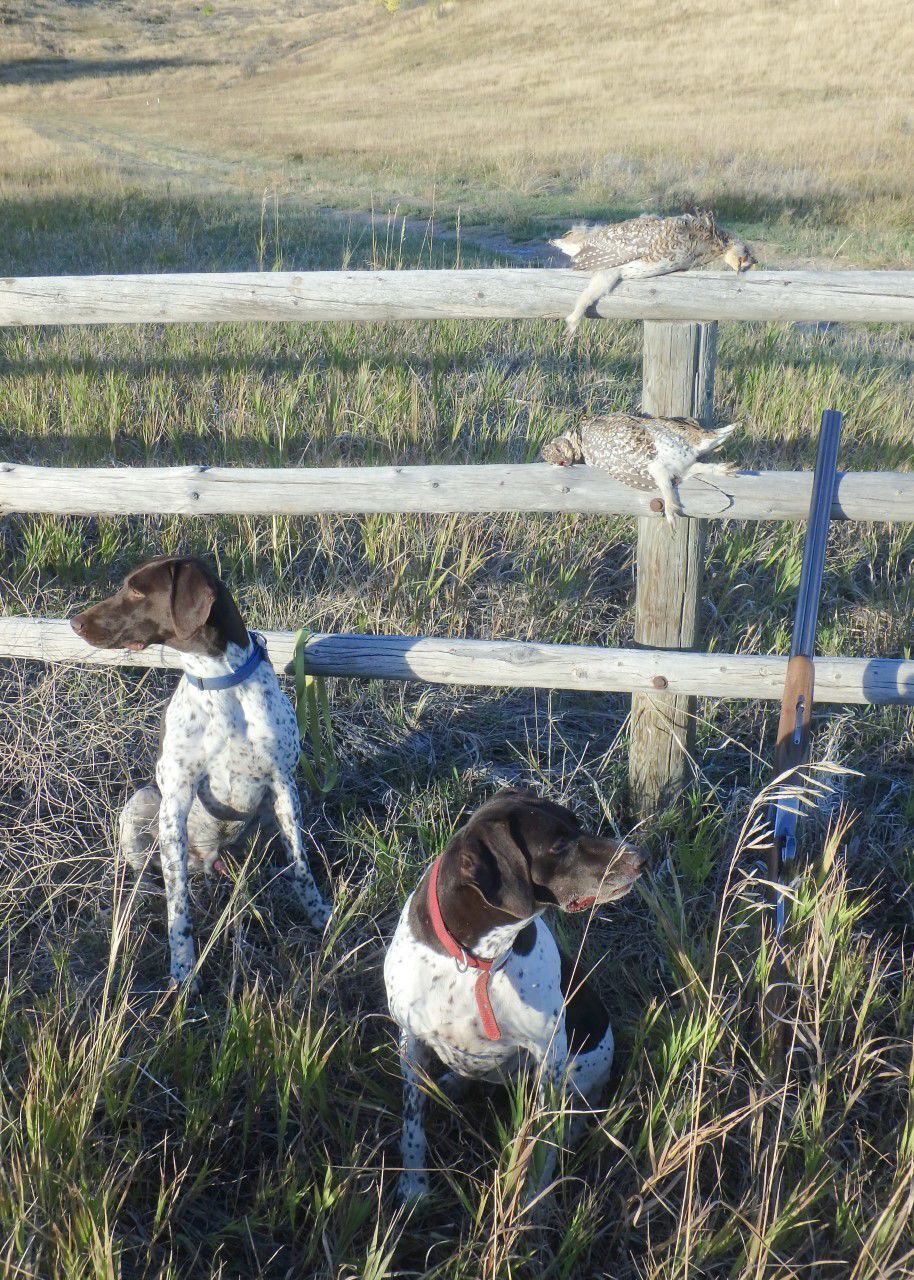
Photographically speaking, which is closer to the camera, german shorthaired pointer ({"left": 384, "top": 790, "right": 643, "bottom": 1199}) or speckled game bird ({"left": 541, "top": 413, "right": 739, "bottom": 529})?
german shorthaired pointer ({"left": 384, "top": 790, "right": 643, "bottom": 1199})

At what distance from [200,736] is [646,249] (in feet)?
5.83

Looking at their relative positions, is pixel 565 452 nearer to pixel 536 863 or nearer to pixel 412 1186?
pixel 536 863

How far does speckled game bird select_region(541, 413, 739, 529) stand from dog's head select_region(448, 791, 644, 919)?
1.20m

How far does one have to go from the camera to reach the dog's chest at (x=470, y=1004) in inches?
82.6

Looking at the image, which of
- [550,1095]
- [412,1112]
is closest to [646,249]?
[550,1095]

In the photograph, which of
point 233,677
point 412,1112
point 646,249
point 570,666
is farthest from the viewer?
point 570,666

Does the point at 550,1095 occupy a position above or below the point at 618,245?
below

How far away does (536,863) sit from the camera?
194cm

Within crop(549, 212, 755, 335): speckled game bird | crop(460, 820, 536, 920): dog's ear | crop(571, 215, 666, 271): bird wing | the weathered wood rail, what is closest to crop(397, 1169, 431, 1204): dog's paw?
crop(460, 820, 536, 920): dog's ear

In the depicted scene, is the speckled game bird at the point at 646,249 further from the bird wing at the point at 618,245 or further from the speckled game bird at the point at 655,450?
the speckled game bird at the point at 655,450

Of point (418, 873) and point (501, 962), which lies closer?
point (501, 962)

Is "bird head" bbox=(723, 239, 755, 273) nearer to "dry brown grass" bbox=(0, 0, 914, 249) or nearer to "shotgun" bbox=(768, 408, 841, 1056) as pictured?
"shotgun" bbox=(768, 408, 841, 1056)

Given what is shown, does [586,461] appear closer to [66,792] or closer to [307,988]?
[307,988]

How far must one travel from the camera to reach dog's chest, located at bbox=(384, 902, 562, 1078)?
6.88ft
